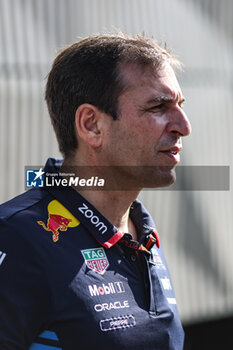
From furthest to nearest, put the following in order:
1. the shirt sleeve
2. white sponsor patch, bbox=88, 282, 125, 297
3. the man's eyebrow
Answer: the man's eyebrow, white sponsor patch, bbox=88, 282, 125, 297, the shirt sleeve

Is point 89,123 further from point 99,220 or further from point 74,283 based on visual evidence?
point 74,283

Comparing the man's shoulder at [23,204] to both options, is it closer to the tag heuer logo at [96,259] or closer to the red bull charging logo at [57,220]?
the red bull charging logo at [57,220]

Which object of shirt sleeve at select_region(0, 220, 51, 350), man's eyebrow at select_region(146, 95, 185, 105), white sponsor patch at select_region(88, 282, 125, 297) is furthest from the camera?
man's eyebrow at select_region(146, 95, 185, 105)

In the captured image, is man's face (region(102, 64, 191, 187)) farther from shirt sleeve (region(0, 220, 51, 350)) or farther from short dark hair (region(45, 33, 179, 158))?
shirt sleeve (region(0, 220, 51, 350))

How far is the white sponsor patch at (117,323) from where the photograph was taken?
7.46ft

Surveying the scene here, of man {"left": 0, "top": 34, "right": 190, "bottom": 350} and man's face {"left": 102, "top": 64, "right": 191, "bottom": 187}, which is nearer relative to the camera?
man {"left": 0, "top": 34, "right": 190, "bottom": 350}

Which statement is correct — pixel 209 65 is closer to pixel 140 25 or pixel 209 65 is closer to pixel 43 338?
pixel 140 25

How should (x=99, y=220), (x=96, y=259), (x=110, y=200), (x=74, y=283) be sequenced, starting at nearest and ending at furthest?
(x=74, y=283) → (x=96, y=259) → (x=99, y=220) → (x=110, y=200)

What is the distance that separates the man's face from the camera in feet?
8.52

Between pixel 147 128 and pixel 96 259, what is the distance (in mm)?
579

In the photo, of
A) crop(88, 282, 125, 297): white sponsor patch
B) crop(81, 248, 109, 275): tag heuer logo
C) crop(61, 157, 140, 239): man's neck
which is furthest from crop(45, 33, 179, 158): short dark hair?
crop(88, 282, 125, 297): white sponsor patch

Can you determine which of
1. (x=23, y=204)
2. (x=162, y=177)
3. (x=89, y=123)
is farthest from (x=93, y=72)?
(x=23, y=204)

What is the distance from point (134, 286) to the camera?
8.09 ft

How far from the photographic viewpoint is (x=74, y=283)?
230cm
